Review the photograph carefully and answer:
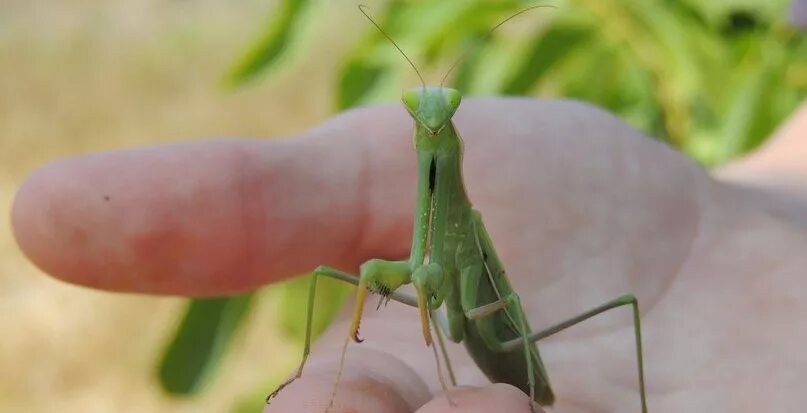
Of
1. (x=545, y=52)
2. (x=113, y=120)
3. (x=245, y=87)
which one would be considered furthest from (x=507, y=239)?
(x=113, y=120)

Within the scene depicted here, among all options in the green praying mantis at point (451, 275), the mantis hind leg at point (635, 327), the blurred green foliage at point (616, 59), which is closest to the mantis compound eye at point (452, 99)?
the green praying mantis at point (451, 275)

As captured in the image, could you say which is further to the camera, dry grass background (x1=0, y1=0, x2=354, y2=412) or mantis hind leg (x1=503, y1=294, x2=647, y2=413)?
dry grass background (x1=0, y1=0, x2=354, y2=412)

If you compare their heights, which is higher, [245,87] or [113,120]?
[245,87]

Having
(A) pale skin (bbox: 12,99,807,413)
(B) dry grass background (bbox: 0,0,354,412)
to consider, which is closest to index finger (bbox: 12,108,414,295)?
(A) pale skin (bbox: 12,99,807,413)

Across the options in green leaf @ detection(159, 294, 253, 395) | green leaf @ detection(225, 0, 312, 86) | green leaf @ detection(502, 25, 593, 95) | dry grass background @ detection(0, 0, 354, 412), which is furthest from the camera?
dry grass background @ detection(0, 0, 354, 412)

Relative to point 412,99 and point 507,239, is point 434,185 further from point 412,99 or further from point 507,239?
point 507,239

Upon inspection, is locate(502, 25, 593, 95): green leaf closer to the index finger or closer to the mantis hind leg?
the index finger

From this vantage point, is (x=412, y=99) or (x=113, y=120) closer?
(x=412, y=99)

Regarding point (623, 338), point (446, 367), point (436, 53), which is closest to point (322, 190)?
point (446, 367)
